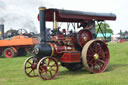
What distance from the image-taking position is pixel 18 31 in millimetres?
16953

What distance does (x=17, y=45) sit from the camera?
15.4m

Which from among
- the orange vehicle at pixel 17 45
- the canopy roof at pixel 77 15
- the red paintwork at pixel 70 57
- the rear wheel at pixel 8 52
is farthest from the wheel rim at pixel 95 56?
the rear wheel at pixel 8 52

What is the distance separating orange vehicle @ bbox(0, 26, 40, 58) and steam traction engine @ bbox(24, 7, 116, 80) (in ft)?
25.3

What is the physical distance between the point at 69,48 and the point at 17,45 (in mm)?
9184

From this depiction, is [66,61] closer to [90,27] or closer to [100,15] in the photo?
[90,27]

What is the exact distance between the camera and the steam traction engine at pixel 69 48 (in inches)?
252

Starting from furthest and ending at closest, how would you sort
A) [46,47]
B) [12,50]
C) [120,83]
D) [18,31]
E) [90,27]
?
[18,31] < [12,50] < [90,27] < [46,47] < [120,83]

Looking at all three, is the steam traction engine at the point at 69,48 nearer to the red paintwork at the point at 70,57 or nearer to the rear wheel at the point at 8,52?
the red paintwork at the point at 70,57

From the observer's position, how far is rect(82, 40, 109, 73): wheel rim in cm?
672

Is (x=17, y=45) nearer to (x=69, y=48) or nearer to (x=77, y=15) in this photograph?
(x=69, y=48)

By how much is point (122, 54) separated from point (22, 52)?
816cm

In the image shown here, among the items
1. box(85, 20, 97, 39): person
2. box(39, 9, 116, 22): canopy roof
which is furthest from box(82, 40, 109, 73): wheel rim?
box(39, 9, 116, 22): canopy roof

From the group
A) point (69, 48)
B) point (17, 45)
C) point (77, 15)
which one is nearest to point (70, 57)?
point (69, 48)

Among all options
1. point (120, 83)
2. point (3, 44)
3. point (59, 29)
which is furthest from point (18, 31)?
point (120, 83)
